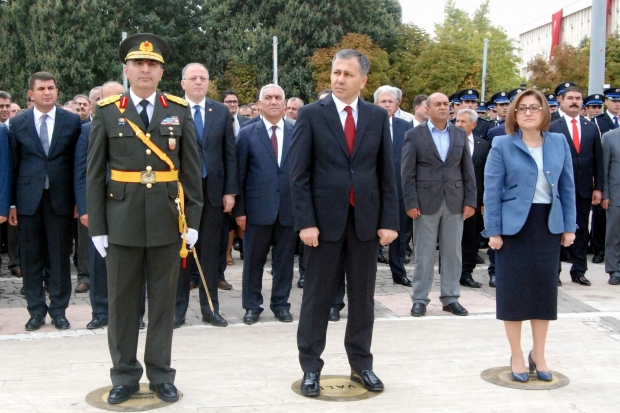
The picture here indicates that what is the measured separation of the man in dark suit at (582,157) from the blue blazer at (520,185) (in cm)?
433

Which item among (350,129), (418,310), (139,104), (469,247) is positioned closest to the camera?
(139,104)

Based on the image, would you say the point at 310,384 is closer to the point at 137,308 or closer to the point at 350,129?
the point at 137,308

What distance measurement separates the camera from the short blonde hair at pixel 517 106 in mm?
5996

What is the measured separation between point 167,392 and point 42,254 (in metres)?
2.70

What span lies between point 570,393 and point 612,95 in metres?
7.62

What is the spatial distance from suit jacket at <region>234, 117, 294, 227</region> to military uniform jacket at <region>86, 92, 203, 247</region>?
251 centimetres

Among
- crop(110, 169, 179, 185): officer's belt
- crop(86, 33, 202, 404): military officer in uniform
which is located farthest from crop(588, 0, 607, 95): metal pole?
crop(110, 169, 179, 185): officer's belt

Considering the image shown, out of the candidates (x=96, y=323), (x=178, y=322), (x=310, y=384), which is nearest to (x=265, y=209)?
(x=178, y=322)

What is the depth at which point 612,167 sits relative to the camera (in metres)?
10.4

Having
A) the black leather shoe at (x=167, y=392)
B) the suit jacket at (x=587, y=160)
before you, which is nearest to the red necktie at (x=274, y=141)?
the black leather shoe at (x=167, y=392)

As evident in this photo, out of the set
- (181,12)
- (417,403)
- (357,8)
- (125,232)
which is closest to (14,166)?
(125,232)

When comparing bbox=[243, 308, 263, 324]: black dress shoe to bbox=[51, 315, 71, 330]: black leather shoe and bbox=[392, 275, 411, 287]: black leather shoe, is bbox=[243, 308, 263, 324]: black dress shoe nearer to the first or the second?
bbox=[51, 315, 71, 330]: black leather shoe

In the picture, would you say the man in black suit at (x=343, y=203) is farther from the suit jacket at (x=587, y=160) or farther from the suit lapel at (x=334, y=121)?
the suit jacket at (x=587, y=160)

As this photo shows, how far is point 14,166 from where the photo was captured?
754cm
